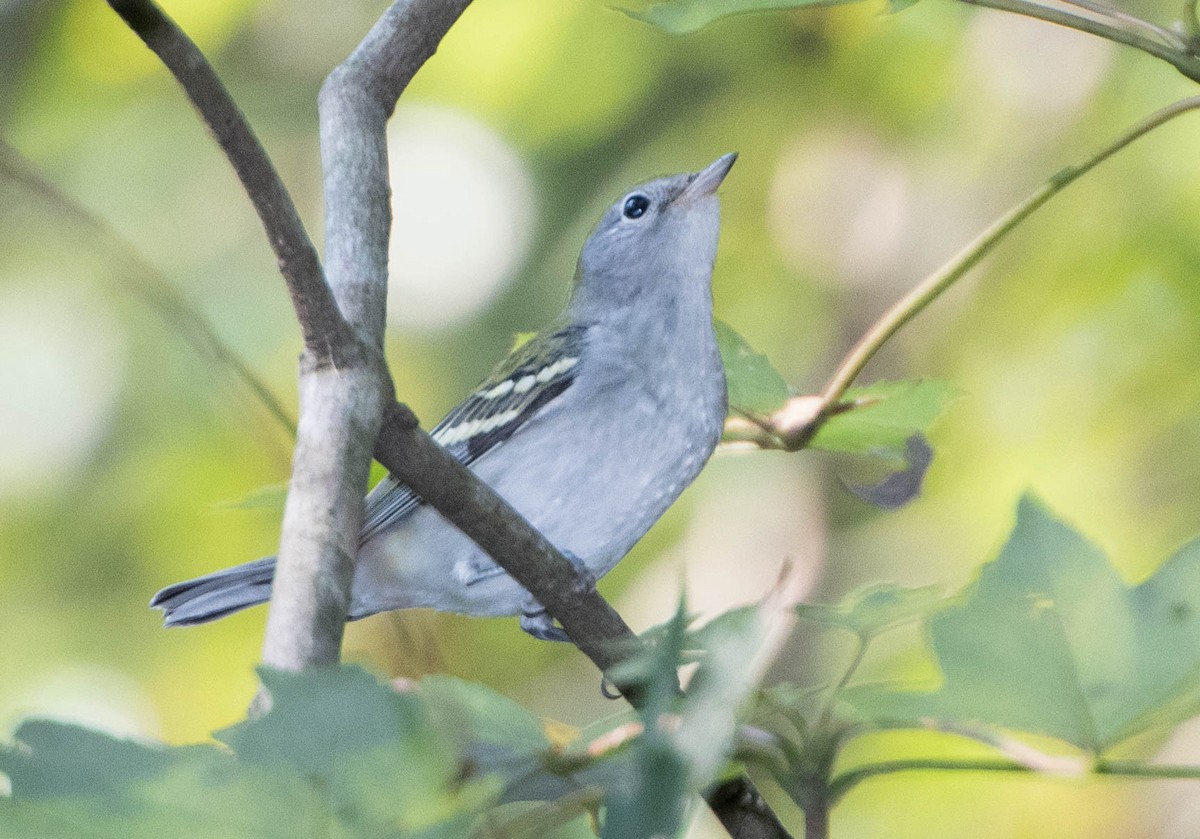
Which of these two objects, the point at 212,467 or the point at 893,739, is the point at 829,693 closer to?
the point at 893,739

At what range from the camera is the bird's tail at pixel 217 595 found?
3311mm

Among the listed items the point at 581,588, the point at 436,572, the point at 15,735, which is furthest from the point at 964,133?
the point at 15,735

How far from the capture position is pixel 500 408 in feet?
12.0

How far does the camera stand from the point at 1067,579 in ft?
3.20

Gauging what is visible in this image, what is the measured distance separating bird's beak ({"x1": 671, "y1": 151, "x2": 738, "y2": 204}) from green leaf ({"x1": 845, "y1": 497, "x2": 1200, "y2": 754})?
2787mm

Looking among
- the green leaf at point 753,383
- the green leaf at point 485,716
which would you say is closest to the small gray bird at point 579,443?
the green leaf at point 753,383

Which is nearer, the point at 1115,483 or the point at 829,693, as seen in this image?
the point at 829,693

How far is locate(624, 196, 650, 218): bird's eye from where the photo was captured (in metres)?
4.03

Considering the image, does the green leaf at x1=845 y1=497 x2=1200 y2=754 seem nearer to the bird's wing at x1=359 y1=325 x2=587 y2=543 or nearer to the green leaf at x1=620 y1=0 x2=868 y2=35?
the green leaf at x1=620 y1=0 x2=868 y2=35

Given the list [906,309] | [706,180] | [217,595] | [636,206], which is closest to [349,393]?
[906,309]

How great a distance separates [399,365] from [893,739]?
2495 millimetres

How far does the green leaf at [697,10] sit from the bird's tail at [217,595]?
217 cm

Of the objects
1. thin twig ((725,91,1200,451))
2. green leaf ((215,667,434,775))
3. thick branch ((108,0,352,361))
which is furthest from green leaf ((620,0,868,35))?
green leaf ((215,667,434,775))

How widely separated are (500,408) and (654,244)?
684mm
